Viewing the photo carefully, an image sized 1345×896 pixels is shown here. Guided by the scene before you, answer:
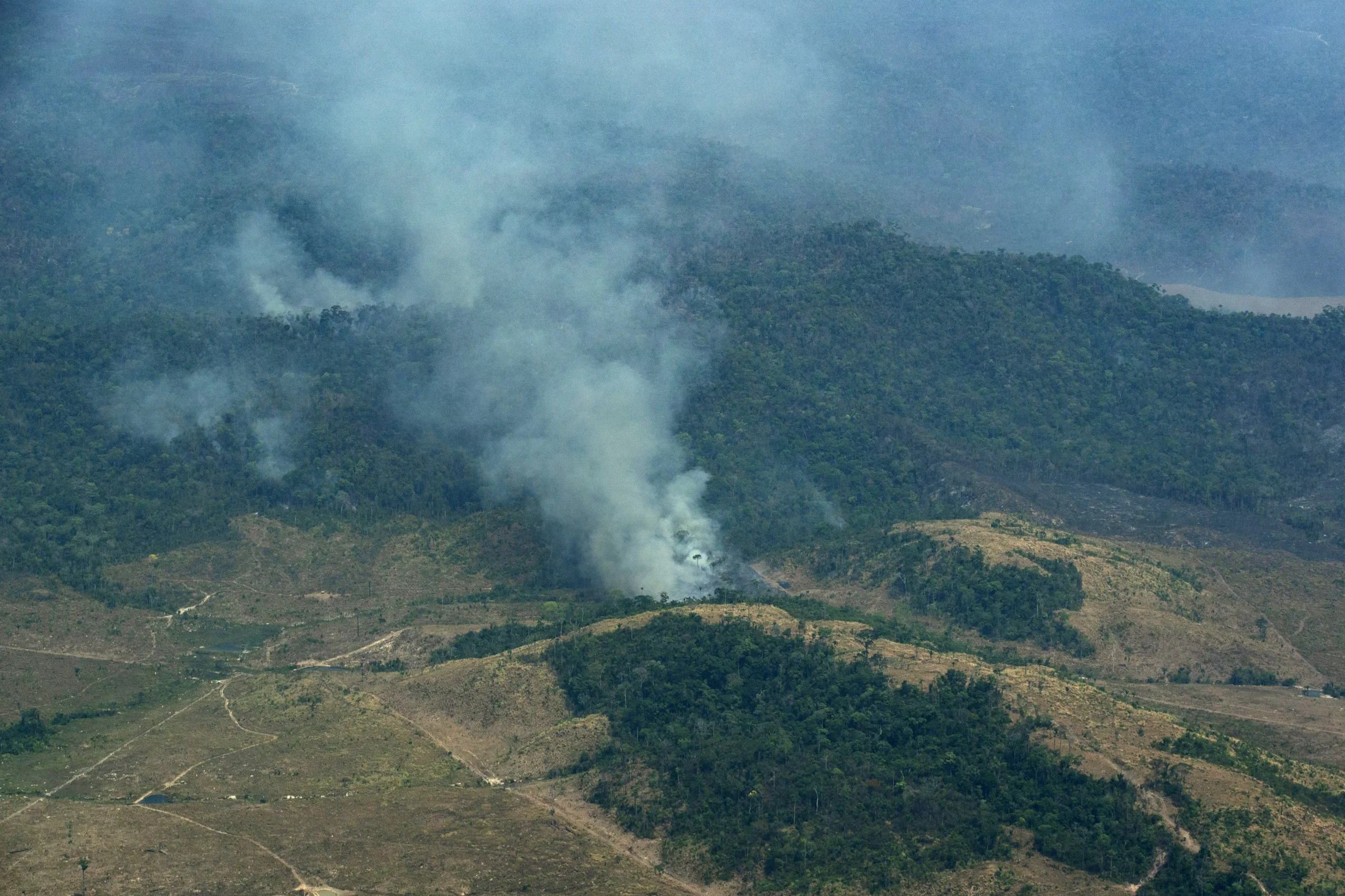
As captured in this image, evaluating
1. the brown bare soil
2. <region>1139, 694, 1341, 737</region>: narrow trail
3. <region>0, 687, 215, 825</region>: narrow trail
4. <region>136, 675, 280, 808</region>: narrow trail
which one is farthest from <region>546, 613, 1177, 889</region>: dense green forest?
<region>0, 687, 215, 825</region>: narrow trail

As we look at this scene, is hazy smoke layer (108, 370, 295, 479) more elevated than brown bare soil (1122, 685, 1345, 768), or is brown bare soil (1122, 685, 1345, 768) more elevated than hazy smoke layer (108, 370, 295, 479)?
hazy smoke layer (108, 370, 295, 479)

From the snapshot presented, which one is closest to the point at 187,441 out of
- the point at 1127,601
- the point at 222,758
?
the point at 222,758

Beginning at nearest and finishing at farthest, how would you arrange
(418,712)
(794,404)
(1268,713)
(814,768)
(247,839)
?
A: (247,839) → (814,768) → (418,712) → (1268,713) → (794,404)

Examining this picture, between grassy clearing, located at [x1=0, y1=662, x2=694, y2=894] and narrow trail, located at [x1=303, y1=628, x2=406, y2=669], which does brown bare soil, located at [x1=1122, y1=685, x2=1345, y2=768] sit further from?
narrow trail, located at [x1=303, y1=628, x2=406, y2=669]

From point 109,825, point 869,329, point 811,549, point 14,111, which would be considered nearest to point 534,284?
point 869,329

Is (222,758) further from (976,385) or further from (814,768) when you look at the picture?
(976,385)

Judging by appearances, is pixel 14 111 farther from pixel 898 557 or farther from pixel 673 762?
pixel 673 762

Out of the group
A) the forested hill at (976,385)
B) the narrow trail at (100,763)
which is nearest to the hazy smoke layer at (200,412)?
the forested hill at (976,385)

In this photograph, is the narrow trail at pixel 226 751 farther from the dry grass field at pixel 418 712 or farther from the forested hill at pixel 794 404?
the forested hill at pixel 794 404
